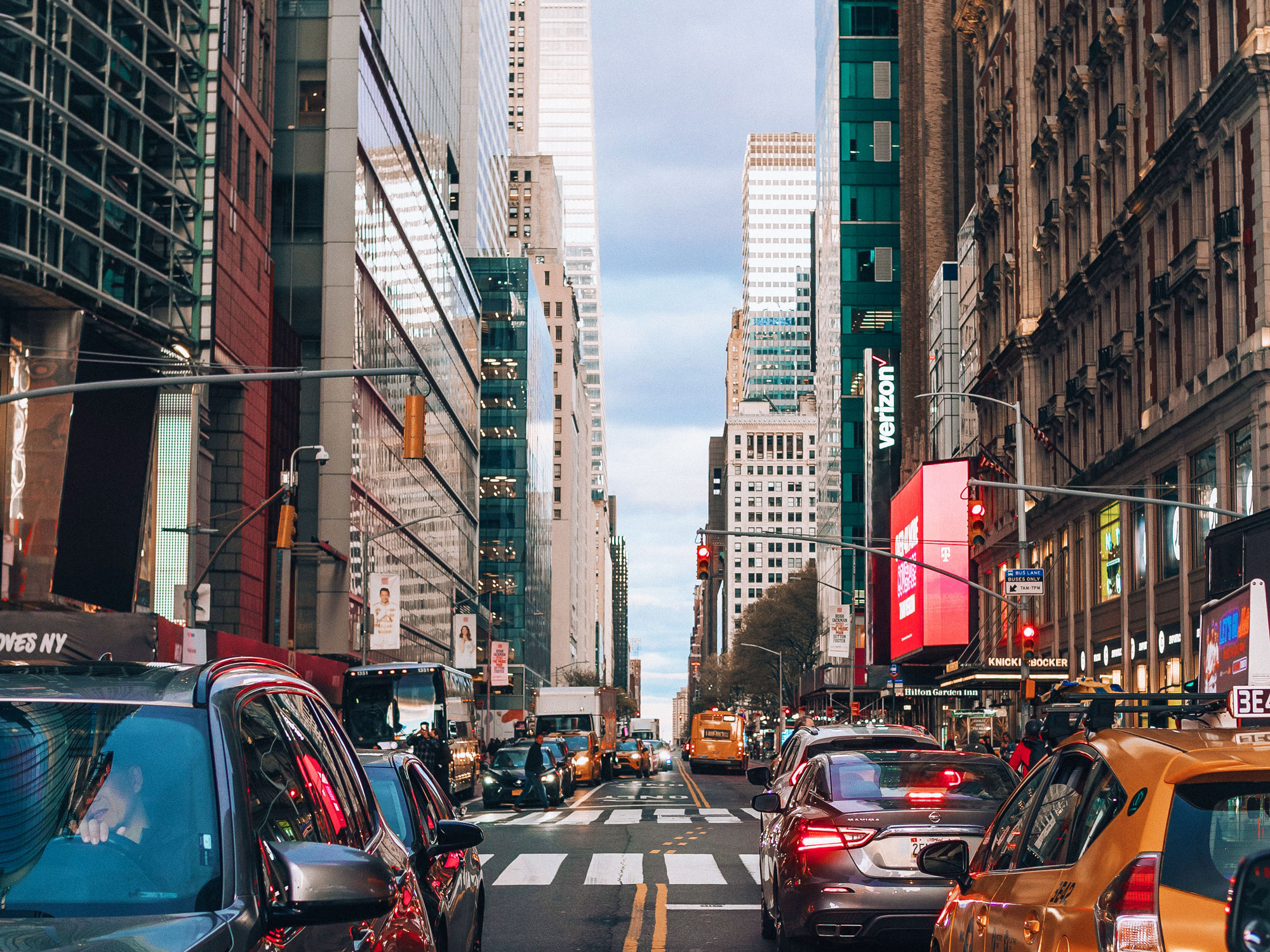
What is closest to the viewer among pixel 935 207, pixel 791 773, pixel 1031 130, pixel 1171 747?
pixel 1171 747

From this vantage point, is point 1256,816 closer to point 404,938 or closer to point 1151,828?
point 1151,828

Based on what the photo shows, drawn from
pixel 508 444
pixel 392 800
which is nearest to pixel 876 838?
pixel 392 800

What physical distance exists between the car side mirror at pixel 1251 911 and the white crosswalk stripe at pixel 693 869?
1370 centimetres

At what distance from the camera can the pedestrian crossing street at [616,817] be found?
94.7ft

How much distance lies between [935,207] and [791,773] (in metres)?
72.7

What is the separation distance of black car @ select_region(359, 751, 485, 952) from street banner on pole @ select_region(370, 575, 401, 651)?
45740 millimetres

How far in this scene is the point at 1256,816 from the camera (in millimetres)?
4547

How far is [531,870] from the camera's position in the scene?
18984 mm

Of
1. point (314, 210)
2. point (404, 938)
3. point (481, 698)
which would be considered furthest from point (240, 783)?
point (481, 698)

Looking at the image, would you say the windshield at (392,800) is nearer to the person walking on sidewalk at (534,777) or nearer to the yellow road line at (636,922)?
the yellow road line at (636,922)

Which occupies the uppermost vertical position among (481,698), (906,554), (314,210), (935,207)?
(935,207)

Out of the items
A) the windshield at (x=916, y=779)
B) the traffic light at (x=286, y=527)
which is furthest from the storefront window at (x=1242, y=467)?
the windshield at (x=916, y=779)

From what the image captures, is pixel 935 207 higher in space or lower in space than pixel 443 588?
higher

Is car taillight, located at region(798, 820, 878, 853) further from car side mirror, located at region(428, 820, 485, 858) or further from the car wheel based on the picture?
car side mirror, located at region(428, 820, 485, 858)
